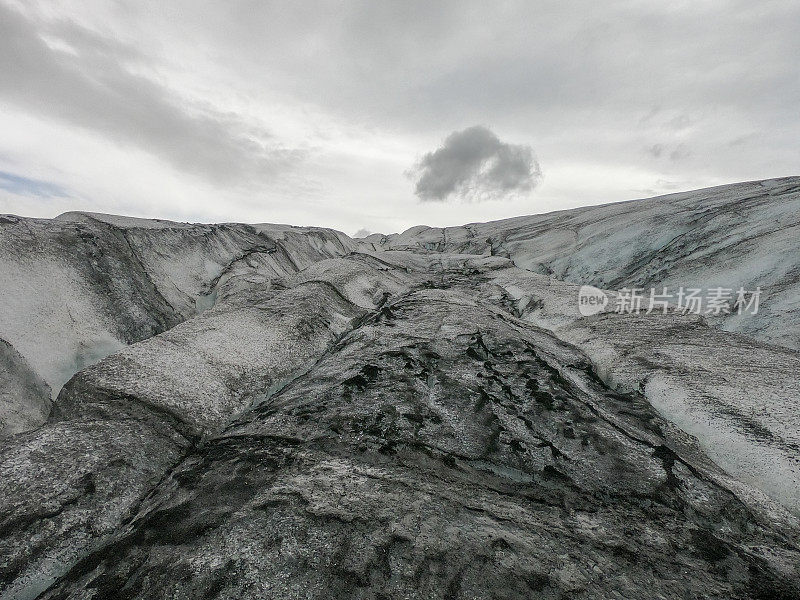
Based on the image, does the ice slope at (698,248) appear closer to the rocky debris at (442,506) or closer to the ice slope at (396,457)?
the ice slope at (396,457)

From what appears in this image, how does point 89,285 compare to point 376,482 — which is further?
point 89,285

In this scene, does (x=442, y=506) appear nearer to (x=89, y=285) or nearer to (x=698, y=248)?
(x=89, y=285)

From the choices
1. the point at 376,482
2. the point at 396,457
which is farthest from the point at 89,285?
the point at 376,482

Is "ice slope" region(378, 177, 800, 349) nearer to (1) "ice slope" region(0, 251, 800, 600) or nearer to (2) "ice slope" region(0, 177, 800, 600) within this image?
(2) "ice slope" region(0, 177, 800, 600)

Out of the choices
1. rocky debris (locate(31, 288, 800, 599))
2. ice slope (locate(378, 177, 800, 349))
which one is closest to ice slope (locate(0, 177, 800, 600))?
rocky debris (locate(31, 288, 800, 599))

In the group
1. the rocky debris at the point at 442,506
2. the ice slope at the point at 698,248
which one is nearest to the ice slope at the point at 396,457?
the rocky debris at the point at 442,506
